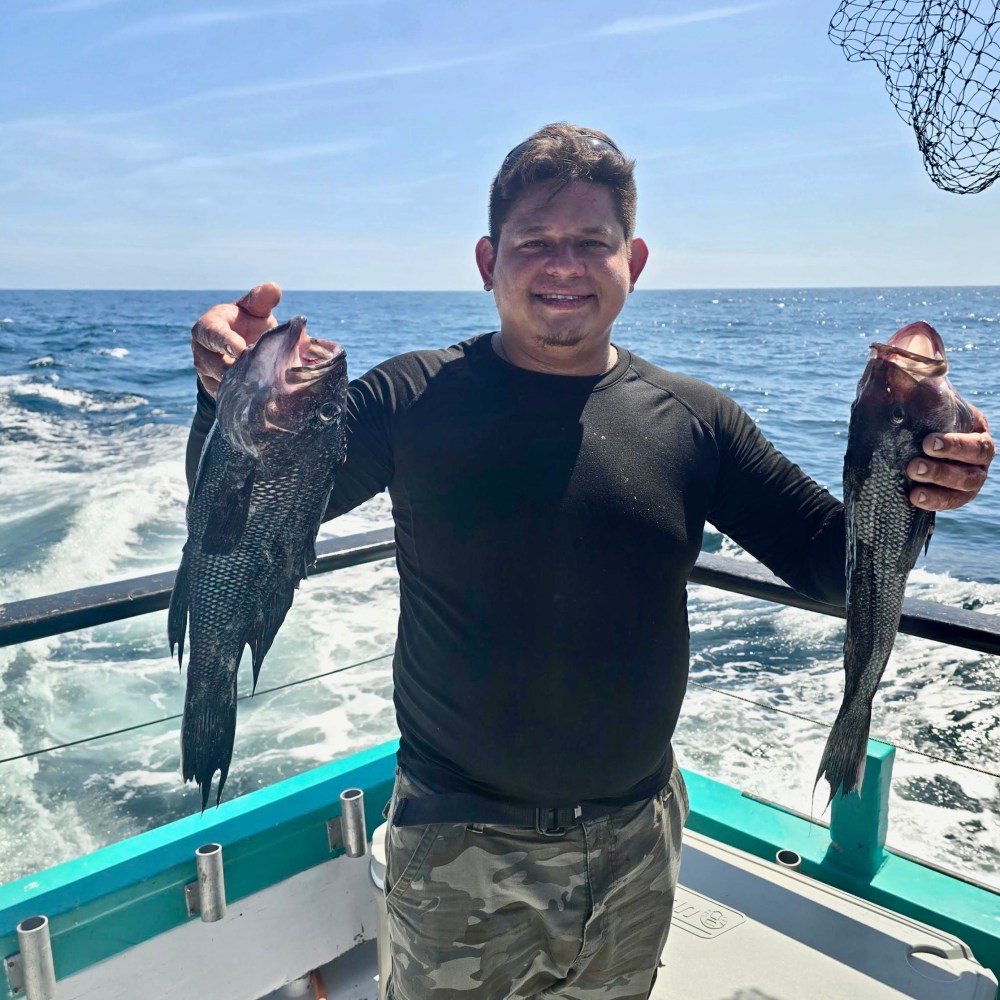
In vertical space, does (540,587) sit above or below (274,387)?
below

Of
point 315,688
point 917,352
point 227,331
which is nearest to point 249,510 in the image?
point 227,331

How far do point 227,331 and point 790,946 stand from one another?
2.10m

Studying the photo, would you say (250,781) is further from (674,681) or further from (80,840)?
(674,681)

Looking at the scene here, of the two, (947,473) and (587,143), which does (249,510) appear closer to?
(587,143)

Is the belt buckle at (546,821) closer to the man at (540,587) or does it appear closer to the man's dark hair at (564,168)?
the man at (540,587)

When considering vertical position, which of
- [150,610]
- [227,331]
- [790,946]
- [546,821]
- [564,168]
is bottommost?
[790,946]

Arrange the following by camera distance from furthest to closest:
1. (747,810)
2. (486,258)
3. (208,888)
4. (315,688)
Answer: (315,688) → (747,810) → (208,888) → (486,258)

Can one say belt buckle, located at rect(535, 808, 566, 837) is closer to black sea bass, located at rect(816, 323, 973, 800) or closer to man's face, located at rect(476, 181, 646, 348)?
black sea bass, located at rect(816, 323, 973, 800)

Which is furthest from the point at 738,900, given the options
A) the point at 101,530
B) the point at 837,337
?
the point at 837,337

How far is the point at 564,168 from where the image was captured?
2.08 metres

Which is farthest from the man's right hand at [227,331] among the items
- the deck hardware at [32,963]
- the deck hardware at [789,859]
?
the deck hardware at [789,859]

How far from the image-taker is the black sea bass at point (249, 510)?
1.72 meters

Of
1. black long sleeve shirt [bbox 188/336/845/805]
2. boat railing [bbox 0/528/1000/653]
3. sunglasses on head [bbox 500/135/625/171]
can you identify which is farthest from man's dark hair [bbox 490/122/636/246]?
boat railing [bbox 0/528/1000/653]

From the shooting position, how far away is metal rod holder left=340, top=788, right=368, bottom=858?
2840mm
